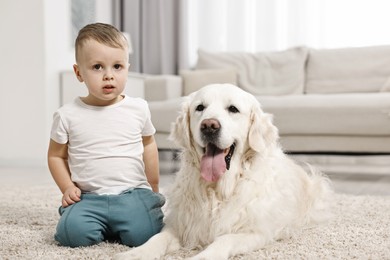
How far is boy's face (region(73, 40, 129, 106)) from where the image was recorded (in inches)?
67.7

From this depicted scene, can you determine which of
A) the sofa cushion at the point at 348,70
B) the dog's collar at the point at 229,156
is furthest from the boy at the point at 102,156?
the sofa cushion at the point at 348,70

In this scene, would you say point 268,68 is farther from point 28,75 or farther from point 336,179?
point 28,75

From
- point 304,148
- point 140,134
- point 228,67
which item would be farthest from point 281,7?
point 140,134

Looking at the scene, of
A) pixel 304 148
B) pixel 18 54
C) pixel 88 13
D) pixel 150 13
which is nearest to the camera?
pixel 304 148

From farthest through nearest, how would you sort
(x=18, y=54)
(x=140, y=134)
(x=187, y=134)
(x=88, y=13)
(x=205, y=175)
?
(x=88, y=13)
(x=18, y=54)
(x=140, y=134)
(x=187, y=134)
(x=205, y=175)

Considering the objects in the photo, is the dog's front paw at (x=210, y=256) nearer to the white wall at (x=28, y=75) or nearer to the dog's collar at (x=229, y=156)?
the dog's collar at (x=229, y=156)

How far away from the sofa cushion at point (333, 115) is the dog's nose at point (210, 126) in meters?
2.06

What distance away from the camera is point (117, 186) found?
5.79ft

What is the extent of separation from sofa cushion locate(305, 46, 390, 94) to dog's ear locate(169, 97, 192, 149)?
10.00 ft

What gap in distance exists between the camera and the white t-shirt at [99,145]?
1758 mm

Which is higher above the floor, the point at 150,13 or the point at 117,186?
the point at 150,13

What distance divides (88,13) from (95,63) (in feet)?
12.5

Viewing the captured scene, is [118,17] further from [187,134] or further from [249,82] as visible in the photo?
[187,134]

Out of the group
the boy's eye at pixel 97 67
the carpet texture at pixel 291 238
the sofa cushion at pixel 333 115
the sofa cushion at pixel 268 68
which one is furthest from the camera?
the sofa cushion at pixel 268 68
